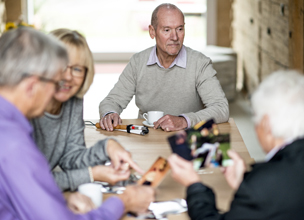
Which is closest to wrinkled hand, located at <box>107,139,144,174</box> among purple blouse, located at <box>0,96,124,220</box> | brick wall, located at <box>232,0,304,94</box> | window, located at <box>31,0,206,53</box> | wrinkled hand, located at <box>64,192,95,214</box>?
wrinkled hand, located at <box>64,192,95,214</box>

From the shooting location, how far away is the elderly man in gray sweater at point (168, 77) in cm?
266

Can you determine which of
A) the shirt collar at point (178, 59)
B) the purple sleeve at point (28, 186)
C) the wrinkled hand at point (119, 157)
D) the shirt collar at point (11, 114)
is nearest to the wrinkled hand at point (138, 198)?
the wrinkled hand at point (119, 157)

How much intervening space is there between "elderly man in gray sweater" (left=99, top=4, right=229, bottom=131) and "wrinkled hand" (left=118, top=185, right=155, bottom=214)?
1.17 meters

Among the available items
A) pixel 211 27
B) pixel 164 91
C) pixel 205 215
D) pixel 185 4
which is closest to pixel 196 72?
pixel 164 91

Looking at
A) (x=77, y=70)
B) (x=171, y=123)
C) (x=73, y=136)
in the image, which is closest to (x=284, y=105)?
(x=77, y=70)

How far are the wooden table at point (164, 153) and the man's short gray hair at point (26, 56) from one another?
0.64 meters

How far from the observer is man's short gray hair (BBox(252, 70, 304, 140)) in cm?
117

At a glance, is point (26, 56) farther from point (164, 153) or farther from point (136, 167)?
point (164, 153)

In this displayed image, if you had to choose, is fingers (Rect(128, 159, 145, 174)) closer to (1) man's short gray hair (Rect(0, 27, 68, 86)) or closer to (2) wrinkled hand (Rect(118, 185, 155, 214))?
(2) wrinkled hand (Rect(118, 185, 155, 214))

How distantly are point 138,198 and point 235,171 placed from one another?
1.09 ft

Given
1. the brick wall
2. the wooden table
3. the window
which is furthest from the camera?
the window

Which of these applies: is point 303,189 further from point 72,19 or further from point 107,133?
point 72,19

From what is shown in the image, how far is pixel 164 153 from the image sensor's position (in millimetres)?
1972

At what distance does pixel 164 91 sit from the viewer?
2775 mm
